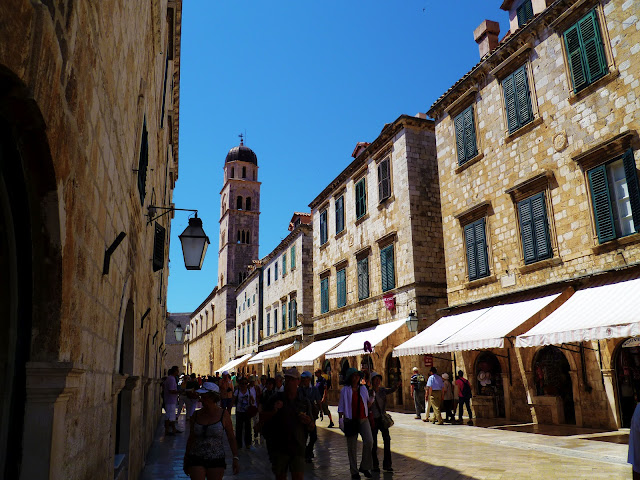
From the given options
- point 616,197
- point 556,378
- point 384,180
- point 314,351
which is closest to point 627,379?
point 556,378

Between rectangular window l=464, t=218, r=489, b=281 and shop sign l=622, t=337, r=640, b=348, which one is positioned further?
rectangular window l=464, t=218, r=489, b=281

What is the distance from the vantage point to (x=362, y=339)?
19531 millimetres

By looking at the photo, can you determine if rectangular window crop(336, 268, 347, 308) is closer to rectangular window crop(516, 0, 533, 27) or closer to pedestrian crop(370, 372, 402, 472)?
rectangular window crop(516, 0, 533, 27)

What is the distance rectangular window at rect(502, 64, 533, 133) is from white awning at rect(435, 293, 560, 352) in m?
4.83

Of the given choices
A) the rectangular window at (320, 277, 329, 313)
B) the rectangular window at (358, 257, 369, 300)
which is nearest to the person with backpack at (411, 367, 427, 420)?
the rectangular window at (358, 257, 369, 300)

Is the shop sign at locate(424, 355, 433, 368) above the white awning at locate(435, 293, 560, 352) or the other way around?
the other way around

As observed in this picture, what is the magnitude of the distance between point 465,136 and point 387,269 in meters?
5.93

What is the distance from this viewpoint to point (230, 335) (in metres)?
51.0

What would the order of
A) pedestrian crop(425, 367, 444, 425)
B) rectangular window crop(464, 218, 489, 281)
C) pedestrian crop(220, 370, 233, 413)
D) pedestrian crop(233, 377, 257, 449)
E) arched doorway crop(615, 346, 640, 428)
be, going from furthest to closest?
1. rectangular window crop(464, 218, 489, 281)
2. pedestrian crop(425, 367, 444, 425)
3. pedestrian crop(220, 370, 233, 413)
4. pedestrian crop(233, 377, 257, 449)
5. arched doorway crop(615, 346, 640, 428)

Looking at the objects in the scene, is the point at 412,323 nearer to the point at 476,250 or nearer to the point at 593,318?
the point at 476,250

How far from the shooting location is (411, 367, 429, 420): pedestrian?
1577cm

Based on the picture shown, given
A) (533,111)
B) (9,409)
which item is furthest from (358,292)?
(9,409)

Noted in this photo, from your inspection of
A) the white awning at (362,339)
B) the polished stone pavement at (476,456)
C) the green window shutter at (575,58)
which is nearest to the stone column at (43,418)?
the polished stone pavement at (476,456)

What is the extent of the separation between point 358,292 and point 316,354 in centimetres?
313
